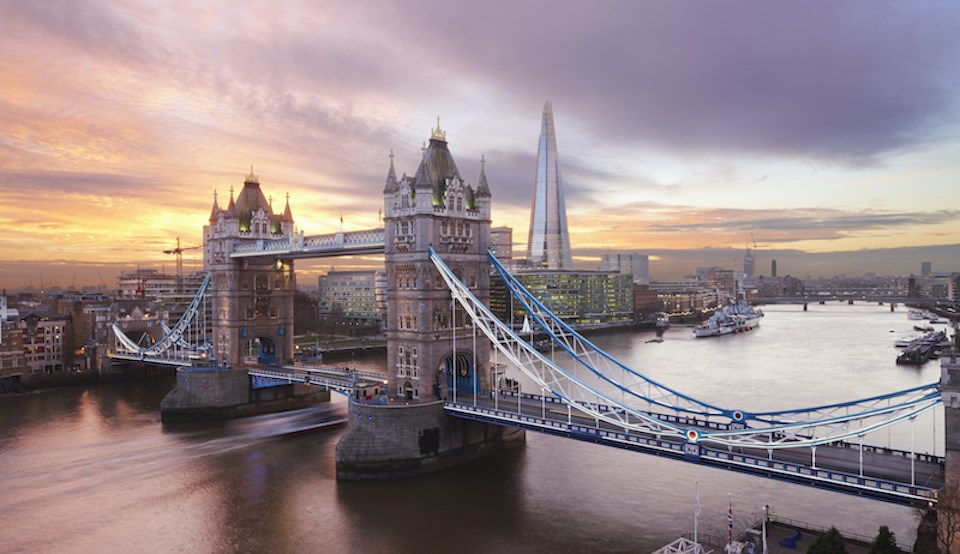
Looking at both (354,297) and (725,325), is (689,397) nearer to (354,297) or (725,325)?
(725,325)

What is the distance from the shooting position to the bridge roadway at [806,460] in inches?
982

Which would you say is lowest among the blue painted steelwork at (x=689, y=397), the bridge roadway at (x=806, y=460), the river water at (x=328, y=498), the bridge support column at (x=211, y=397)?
the river water at (x=328, y=498)

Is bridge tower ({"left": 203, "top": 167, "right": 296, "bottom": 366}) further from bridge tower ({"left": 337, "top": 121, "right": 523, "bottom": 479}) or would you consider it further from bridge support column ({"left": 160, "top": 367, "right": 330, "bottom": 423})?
bridge tower ({"left": 337, "top": 121, "right": 523, "bottom": 479})

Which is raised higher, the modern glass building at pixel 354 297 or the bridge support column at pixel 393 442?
the modern glass building at pixel 354 297

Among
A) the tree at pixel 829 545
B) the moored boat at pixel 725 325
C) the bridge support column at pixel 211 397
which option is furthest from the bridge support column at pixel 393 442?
A: the moored boat at pixel 725 325

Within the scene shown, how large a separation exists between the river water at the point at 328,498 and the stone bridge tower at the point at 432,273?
256 inches

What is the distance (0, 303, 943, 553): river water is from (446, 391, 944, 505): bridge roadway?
4.12 m

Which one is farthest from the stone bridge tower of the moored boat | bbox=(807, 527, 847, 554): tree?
the moored boat

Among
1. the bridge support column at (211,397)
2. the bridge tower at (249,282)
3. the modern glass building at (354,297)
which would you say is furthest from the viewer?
the modern glass building at (354,297)

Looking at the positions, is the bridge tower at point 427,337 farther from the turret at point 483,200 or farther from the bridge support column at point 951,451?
the bridge support column at point 951,451

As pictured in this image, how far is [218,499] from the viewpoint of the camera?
126 feet

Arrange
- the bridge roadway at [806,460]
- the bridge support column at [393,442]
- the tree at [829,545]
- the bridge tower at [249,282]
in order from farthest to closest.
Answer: the bridge tower at [249,282]
the bridge support column at [393,442]
the bridge roadway at [806,460]
the tree at [829,545]

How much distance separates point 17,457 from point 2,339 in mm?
33400

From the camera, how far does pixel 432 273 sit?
1687 inches
